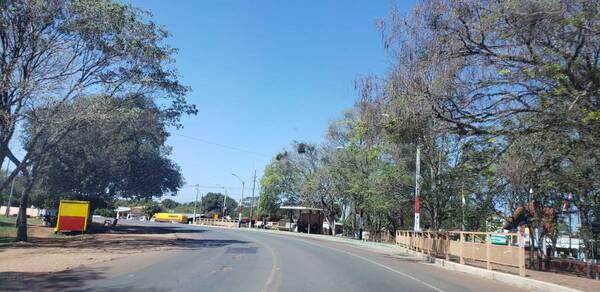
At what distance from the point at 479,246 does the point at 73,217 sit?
2729cm

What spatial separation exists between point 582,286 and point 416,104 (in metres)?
6.81

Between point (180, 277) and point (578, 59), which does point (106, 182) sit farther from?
point (578, 59)

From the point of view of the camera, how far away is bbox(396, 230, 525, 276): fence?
17.1m

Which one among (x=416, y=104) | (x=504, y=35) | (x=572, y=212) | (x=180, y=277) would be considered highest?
(x=504, y=35)

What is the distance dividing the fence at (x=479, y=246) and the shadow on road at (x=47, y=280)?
482 inches

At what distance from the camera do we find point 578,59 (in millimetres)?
13742

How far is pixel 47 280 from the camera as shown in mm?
12805

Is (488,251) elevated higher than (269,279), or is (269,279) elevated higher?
(488,251)

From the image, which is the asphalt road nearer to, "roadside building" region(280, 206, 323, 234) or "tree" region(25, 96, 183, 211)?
"tree" region(25, 96, 183, 211)

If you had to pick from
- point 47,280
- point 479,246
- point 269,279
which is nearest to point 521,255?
point 479,246

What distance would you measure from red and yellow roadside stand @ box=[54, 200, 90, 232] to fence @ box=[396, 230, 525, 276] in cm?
2209

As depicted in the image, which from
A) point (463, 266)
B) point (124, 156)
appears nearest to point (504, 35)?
point (463, 266)

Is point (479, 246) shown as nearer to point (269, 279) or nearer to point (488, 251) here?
point (488, 251)

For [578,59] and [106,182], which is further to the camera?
[106,182]
